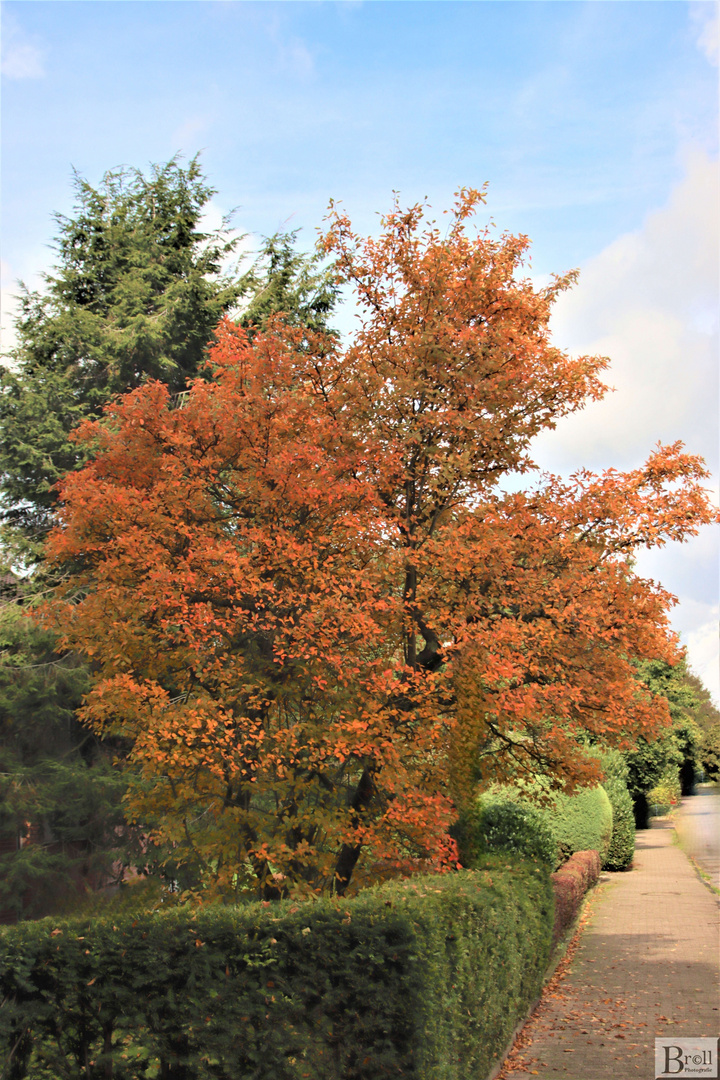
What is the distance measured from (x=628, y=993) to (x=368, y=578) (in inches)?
248

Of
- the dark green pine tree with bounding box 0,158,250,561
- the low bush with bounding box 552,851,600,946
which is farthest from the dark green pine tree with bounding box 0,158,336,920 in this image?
the low bush with bounding box 552,851,600,946

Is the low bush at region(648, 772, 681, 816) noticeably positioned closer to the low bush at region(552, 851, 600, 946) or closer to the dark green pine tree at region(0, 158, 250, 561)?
the low bush at region(552, 851, 600, 946)

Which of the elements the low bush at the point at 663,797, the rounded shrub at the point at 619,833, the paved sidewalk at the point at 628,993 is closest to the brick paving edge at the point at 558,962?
the paved sidewalk at the point at 628,993

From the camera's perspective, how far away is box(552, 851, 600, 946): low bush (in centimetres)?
1375

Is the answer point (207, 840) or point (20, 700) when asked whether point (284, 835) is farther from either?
point (20, 700)

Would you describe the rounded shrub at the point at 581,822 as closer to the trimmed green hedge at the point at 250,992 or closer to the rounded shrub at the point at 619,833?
the rounded shrub at the point at 619,833

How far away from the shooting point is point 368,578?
32.0 ft

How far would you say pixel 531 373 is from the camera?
10227 mm

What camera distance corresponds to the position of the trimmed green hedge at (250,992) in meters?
5.82

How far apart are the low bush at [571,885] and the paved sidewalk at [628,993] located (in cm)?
42

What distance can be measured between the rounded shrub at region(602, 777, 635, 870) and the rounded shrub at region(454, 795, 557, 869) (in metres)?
11.7

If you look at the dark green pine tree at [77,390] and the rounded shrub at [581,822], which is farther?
the rounded shrub at [581,822]

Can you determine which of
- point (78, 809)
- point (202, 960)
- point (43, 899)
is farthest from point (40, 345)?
point (202, 960)

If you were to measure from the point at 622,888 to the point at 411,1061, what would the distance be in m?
17.0
